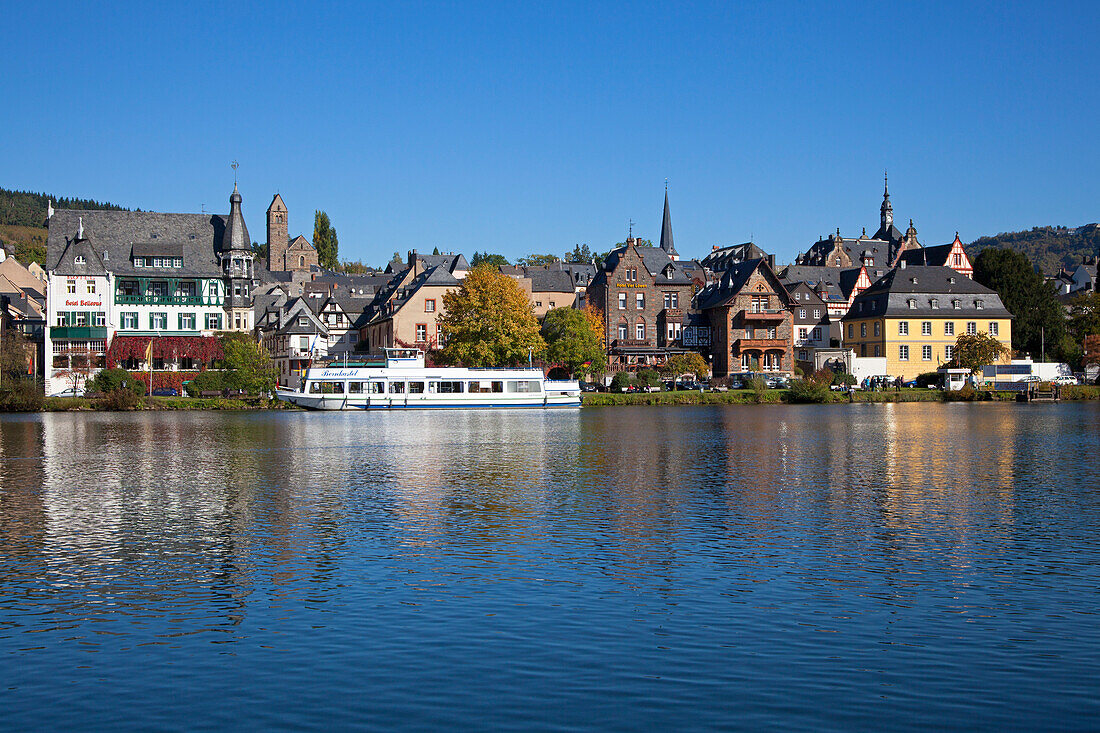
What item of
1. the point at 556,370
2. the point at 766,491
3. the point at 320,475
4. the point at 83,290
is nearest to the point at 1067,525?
the point at 766,491

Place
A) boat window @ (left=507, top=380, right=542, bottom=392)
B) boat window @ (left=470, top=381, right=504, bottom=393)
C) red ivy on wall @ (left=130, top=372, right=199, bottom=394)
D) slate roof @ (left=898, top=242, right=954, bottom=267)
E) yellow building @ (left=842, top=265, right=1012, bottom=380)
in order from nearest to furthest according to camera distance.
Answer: boat window @ (left=470, top=381, right=504, bottom=393)
boat window @ (left=507, top=380, right=542, bottom=392)
red ivy on wall @ (left=130, top=372, right=199, bottom=394)
yellow building @ (left=842, top=265, right=1012, bottom=380)
slate roof @ (left=898, top=242, right=954, bottom=267)

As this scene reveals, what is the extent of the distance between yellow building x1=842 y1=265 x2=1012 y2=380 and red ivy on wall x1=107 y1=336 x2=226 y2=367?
69978 millimetres

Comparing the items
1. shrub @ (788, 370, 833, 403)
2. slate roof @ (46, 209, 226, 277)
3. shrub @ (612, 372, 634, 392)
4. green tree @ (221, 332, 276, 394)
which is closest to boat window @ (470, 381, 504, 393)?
shrub @ (612, 372, 634, 392)

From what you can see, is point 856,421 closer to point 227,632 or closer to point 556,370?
point 556,370

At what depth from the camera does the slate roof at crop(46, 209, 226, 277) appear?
340 feet

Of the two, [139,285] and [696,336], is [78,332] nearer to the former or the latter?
[139,285]

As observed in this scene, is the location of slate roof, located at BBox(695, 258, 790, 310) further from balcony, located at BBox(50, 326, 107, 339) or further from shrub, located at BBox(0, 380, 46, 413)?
shrub, located at BBox(0, 380, 46, 413)

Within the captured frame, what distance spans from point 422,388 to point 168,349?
1250 inches

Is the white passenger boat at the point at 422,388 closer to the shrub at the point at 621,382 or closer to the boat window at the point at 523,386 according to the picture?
the boat window at the point at 523,386

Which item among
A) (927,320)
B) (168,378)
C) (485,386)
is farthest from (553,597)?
(927,320)

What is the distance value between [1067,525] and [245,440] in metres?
38.4

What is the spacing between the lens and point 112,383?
3457 inches

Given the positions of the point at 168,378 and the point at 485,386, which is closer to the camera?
the point at 485,386

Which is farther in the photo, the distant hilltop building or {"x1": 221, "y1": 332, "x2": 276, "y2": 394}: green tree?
the distant hilltop building
